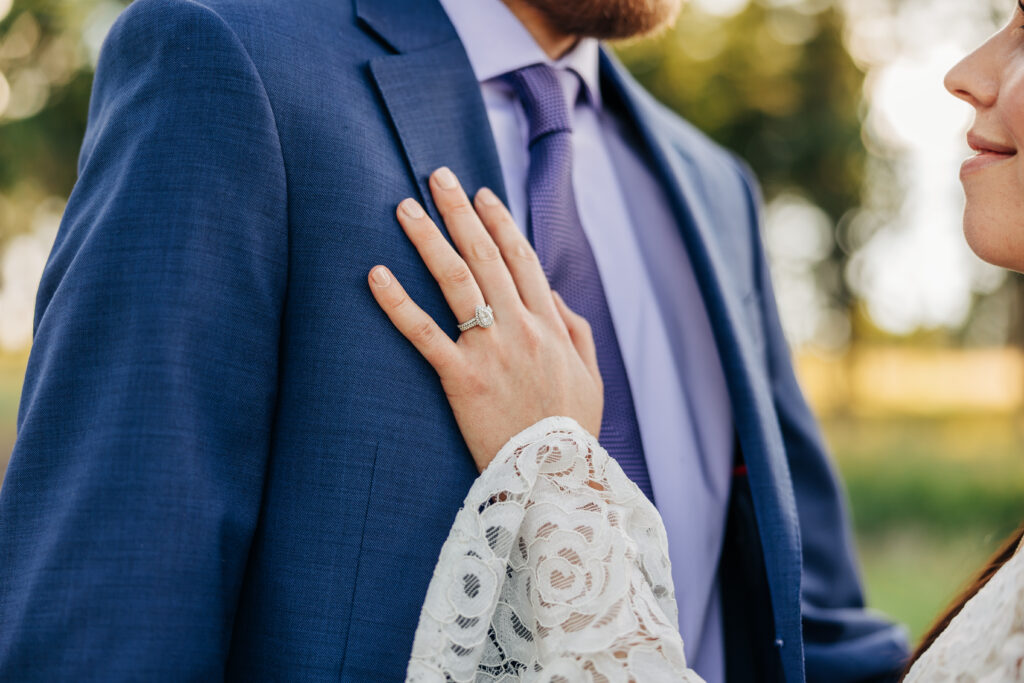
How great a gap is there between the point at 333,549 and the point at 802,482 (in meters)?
1.44

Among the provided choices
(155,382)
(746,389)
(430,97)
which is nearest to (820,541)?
(746,389)

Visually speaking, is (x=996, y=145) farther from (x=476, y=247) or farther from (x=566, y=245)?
(x=476, y=247)

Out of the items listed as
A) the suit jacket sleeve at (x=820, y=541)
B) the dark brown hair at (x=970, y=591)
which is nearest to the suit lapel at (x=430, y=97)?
the suit jacket sleeve at (x=820, y=541)

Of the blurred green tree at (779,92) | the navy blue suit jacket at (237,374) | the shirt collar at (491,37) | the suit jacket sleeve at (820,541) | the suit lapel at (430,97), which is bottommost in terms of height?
the suit jacket sleeve at (820,541)

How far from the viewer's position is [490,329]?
1.54 meters

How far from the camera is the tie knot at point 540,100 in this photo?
186 cm

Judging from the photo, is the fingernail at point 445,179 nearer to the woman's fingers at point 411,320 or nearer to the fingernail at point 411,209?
the fingernail at point 411,209

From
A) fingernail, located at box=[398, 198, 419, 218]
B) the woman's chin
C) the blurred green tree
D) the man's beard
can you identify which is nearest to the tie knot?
the man's beard

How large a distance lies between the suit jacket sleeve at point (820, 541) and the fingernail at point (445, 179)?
1131 millimetres

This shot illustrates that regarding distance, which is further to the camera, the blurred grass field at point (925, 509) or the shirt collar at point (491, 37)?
the blurred grass field at point (925, 509)

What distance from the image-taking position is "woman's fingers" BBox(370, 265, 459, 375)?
4.82 feet

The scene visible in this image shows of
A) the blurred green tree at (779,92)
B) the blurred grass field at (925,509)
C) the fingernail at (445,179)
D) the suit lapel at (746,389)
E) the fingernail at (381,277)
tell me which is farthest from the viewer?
the blurred green tree at (779,92)

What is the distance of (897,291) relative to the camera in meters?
16.2

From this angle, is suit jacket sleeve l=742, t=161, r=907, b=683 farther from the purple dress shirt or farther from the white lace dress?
the white lace dress
